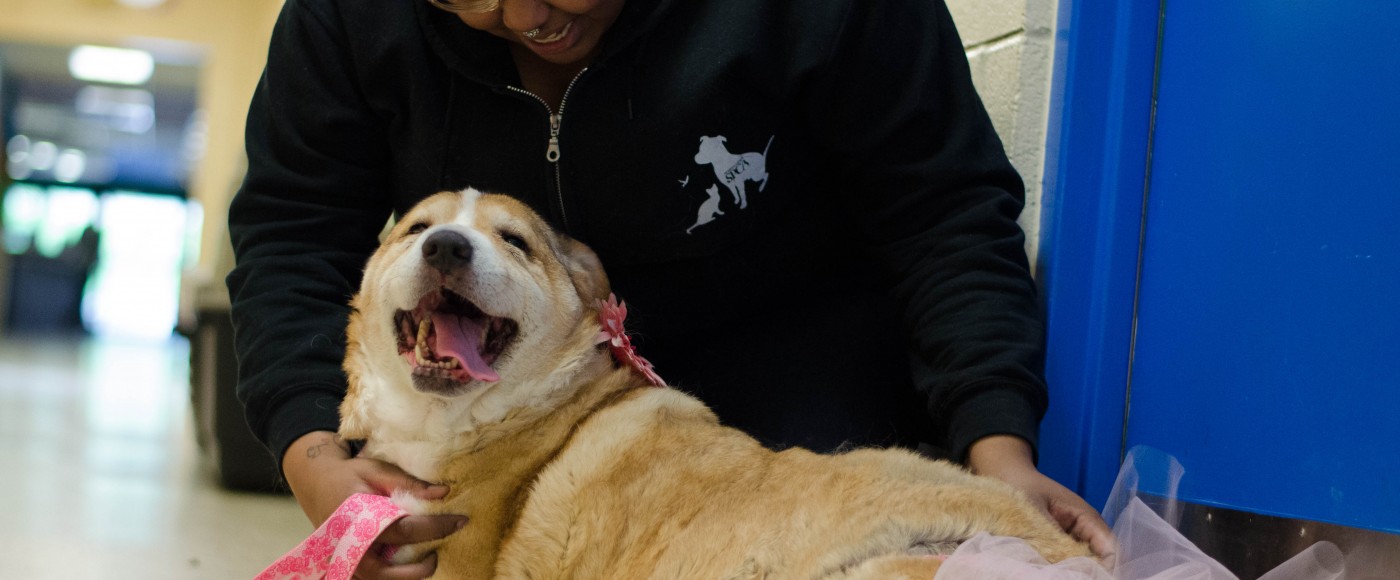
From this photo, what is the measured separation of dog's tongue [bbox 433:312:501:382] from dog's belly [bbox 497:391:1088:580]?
19 centimetres

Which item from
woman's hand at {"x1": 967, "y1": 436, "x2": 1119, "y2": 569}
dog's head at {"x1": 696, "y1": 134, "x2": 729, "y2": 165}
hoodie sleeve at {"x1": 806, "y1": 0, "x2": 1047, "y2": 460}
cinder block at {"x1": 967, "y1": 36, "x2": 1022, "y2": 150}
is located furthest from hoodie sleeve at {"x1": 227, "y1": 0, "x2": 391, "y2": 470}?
cinder block at {"x1": 967, "y1": 36, "x2": 1022, "y2": 150}

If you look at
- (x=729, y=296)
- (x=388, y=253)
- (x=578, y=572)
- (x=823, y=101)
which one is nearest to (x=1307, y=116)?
(x=823, y=101)

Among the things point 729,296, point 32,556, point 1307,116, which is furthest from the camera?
point 32,556

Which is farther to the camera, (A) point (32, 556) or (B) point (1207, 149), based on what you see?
(A) point (32, 556)

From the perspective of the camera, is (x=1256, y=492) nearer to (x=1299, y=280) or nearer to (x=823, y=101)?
(x=1299, y=280)

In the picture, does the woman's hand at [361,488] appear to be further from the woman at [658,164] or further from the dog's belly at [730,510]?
the dog's belly at [730,510]

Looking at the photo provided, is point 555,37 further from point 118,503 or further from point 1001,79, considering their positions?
point 118,503

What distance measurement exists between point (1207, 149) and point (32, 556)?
3265mm

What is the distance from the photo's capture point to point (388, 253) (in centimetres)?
196

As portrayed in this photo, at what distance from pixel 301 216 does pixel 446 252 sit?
570 millimetres

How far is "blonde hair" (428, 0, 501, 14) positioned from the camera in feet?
6.08

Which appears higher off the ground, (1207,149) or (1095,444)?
(1207,149)

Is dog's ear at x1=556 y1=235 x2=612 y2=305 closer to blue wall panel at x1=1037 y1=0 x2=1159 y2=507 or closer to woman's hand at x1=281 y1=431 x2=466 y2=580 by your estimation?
woman's hand at x1=281 y1=431 x2=466 y2=580

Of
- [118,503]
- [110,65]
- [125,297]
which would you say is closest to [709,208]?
[118,503]
